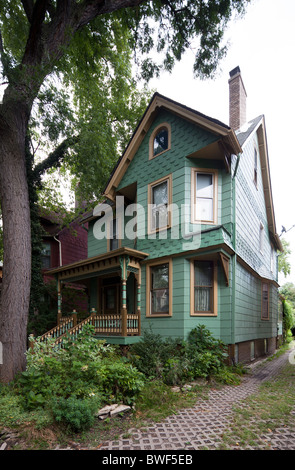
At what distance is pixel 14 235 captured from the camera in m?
7.58

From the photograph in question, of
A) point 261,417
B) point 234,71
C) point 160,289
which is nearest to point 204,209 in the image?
point 160,289

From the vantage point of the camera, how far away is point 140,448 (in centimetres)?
408

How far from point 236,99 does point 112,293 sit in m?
10.7

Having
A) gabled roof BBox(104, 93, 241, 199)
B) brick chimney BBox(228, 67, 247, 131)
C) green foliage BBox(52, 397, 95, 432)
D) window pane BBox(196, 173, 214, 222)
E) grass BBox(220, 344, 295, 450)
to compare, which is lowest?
grass BBox(220, 344, 295, 450)

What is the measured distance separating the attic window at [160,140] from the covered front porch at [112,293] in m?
4.04

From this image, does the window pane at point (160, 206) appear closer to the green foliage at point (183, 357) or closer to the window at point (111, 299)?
the green foliage at point (183, 357)

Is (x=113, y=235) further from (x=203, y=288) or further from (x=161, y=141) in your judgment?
(x=203, y=288)

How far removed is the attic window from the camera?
11000mm

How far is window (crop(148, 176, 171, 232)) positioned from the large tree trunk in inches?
178

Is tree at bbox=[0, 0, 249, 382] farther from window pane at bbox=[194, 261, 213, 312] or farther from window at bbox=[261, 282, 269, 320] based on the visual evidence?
window at bbox=[261, 282, 269, 320]

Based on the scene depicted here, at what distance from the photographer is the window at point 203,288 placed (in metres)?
9.20

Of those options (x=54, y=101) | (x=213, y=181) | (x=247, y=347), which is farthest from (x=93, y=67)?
(x=247, y=347)

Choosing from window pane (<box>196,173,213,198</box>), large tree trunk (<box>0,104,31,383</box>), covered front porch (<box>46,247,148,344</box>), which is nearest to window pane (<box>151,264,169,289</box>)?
covered front porch (<box>46,247,148,344</box>)
